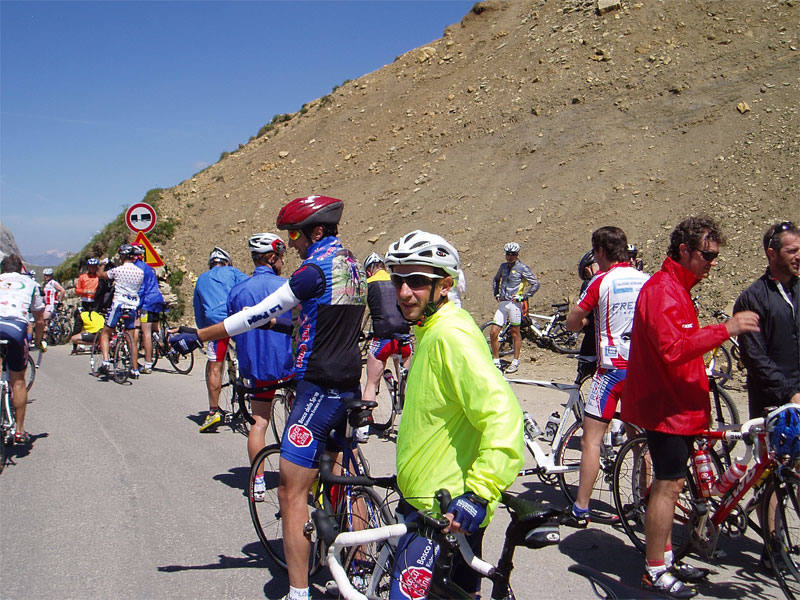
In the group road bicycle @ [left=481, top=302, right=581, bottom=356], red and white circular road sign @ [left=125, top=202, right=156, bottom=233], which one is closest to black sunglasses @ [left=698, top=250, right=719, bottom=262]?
road bicycle @ [left=481, top=302, right=581, bottom=356]

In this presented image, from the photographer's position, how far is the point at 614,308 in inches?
194

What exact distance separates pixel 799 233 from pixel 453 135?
2570 centimetres

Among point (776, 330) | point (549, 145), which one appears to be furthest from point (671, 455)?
point (549, 145)

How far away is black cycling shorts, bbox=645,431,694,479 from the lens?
3.82m

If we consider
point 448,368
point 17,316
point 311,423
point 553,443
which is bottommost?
point 553,443

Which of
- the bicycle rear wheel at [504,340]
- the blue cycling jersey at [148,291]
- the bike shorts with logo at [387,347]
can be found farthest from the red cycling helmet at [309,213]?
the bicycle rear wheel at [504,340]

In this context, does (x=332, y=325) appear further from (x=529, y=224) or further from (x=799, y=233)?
(x=529, y=224)

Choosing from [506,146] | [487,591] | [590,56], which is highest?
[590,56]

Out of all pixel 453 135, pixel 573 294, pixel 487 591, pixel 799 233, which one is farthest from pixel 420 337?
pixel 453 135

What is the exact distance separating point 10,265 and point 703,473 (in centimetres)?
738

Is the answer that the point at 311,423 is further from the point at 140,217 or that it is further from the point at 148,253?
the point at 148,253

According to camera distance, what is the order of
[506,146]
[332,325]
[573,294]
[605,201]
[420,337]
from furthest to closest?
[506,146] → [605,201] → [573,294] → [332,325] → [420,337]

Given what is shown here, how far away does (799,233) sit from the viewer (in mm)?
4168

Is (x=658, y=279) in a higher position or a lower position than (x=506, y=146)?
lower
